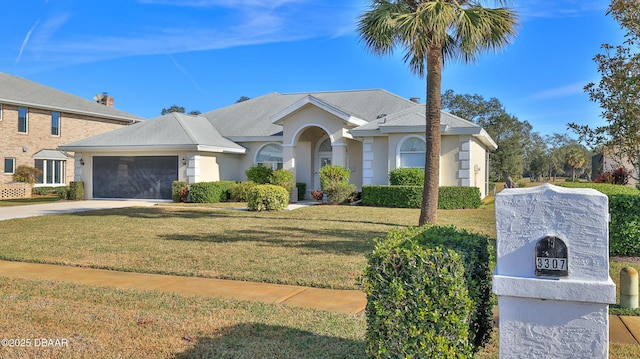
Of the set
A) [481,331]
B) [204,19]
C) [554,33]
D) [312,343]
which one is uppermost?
[204,19]

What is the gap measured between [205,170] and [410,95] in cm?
1416

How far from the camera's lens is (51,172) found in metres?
33.5

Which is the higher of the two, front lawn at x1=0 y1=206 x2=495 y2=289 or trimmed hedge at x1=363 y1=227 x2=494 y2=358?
trimmed hedge at x1=363 y1=227 x2=494 y2=358

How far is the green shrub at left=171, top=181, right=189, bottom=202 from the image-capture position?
78.4ft

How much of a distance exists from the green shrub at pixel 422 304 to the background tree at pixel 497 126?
4762 cm

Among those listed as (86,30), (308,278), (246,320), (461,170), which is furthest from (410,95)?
(246,320)

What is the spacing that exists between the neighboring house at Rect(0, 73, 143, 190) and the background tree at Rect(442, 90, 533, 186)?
121ft

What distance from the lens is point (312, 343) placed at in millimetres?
4699

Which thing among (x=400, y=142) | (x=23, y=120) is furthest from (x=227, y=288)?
(x=23, y=120)

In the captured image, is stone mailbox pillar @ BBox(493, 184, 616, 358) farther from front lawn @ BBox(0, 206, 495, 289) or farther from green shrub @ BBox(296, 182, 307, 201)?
green shrub @ BBox(296, 182, 307, 201)

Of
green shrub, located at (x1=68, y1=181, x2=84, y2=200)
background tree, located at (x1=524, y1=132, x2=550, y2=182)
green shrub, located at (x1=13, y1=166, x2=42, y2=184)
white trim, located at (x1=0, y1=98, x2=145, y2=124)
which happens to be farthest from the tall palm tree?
background tree, located at (x1=524, y1=132, x2=550, y2=182)

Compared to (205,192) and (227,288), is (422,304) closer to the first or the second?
(227,288)

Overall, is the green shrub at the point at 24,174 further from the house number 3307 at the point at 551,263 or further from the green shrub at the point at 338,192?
the house number 3307 at the point at 551,263

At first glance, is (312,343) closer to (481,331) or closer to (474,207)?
(481,331)
